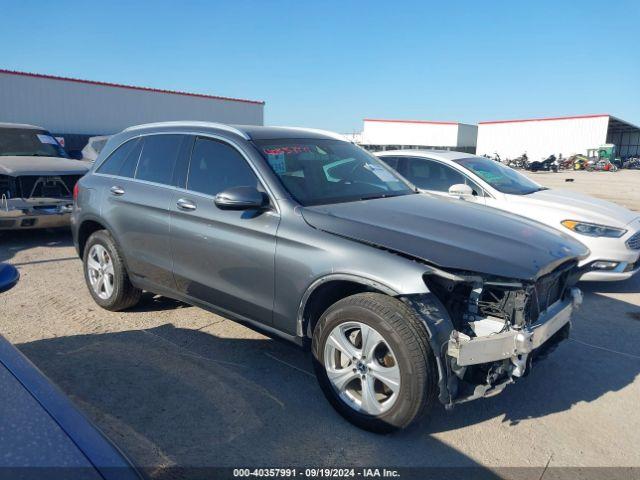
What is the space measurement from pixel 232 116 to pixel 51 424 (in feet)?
101

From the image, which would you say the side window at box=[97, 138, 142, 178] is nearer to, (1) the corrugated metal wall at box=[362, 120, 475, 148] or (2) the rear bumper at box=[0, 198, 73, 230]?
(2) the rear bumper at box=[0, 198, 73, 230]

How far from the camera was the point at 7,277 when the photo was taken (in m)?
2.26

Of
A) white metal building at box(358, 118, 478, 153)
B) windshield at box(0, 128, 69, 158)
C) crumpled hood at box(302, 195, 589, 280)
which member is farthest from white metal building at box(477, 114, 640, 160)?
crumpled hood at box(302, 195, 589, 280)

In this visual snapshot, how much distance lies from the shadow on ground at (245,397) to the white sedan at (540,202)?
1374 mm

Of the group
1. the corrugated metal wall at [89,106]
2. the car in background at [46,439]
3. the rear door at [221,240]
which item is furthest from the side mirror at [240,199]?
the corrugated metal wall at [89,106]

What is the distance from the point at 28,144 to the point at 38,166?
1622 millimetres

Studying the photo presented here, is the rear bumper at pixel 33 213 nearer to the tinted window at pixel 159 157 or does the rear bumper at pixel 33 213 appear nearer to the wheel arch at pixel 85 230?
the wheel arch at pixel 85 230

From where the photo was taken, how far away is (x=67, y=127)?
77.4ft

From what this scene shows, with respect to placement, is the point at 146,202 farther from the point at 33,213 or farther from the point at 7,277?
the point at 33,213

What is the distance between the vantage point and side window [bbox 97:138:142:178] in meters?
4.64

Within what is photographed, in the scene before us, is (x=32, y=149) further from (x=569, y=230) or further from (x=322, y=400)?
(x=569, y=230)

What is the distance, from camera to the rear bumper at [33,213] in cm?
718

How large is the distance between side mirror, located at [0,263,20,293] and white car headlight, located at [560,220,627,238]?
5.61 meters

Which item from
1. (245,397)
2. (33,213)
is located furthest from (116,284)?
(33,213)
